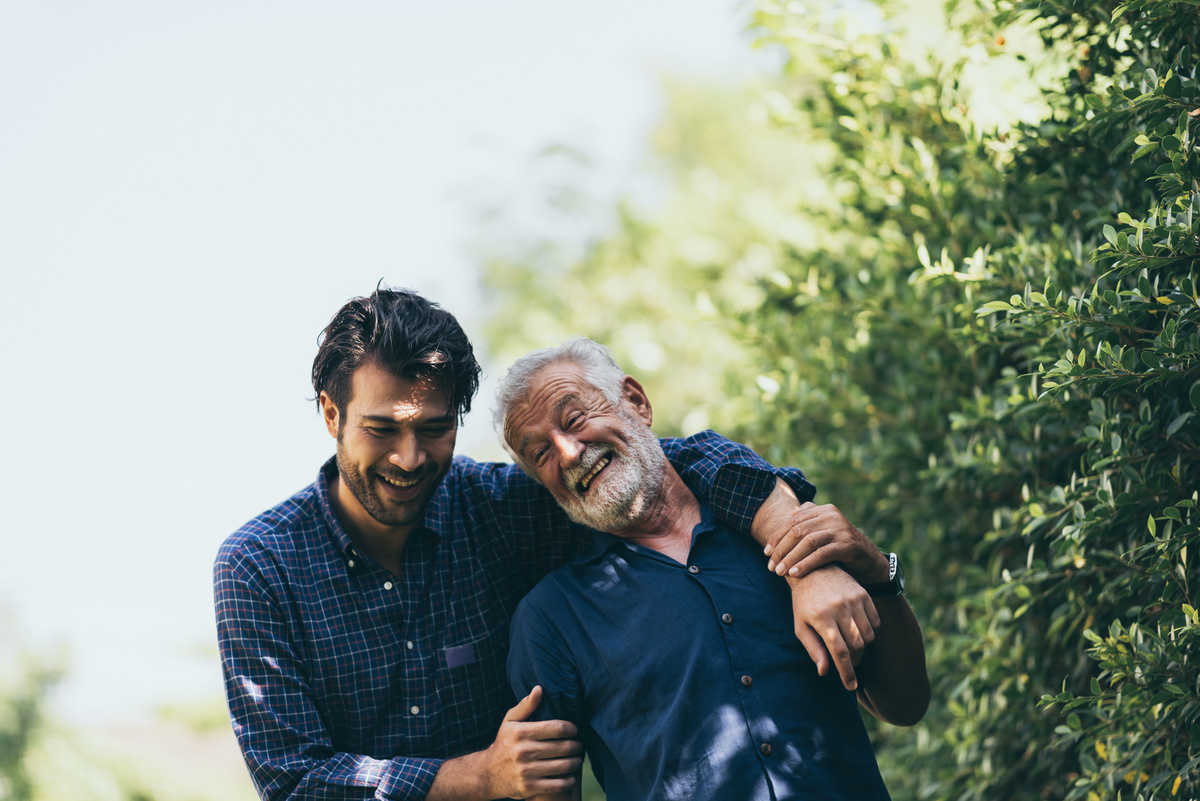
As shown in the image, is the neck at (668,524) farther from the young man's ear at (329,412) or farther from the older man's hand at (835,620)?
the young man's ear at (329,412)

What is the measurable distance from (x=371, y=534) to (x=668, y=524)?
840 mm

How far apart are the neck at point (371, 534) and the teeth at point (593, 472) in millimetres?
521

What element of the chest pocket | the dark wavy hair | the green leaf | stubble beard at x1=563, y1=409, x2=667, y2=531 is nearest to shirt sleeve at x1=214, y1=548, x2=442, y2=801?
the chest pocket

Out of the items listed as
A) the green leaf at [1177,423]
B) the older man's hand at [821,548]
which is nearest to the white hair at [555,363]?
the older man's hand at [821,548]

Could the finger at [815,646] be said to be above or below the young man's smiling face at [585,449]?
below

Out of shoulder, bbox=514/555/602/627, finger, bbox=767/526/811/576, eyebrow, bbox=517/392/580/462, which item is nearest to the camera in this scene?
finger, bbox=767/526/811/576

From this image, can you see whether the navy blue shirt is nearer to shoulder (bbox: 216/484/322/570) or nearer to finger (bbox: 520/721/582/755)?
finger (bbox: 520/721/582/755)

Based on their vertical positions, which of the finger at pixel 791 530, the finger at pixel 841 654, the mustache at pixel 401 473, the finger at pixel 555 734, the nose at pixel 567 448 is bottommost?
the finger at pixel 555 734

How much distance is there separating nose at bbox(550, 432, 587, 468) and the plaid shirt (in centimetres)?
30

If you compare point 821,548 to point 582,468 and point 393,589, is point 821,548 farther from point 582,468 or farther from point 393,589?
point 393,589

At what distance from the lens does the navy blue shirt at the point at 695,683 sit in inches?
82.7

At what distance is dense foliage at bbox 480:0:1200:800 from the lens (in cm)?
207

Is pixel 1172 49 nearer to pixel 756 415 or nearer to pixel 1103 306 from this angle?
pixel 1103 306

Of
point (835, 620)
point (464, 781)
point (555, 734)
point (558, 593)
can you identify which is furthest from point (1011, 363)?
point (464, 781)
